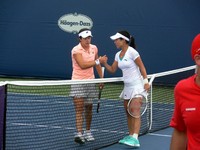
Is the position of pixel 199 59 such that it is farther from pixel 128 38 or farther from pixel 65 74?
pixel 65 74

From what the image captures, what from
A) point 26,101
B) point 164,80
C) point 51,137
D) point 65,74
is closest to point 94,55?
point 51,137

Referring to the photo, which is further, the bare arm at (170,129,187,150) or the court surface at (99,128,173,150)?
the court surface at (99,128,173,150)

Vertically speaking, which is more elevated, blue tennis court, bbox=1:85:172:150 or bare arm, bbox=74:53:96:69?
bare arm, bbox=74:53:96:69

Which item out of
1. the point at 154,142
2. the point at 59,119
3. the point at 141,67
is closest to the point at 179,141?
the point at 141,67

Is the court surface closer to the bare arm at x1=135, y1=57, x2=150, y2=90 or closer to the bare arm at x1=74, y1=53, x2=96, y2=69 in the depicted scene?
the bare arm at x1=135, y1=57, x2=150, y2=90

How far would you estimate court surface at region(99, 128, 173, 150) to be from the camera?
19.2 ft

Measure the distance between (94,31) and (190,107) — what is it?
10.8 m

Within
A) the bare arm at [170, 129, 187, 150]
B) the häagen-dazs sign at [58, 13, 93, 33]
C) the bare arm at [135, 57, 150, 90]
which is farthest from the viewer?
the häagen-dazs sign at [58, 13, 93, 33]

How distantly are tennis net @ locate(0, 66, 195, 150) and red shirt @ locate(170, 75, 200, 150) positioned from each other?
2597mm

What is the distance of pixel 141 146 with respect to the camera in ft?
19.5

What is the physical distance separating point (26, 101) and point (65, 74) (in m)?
4.82

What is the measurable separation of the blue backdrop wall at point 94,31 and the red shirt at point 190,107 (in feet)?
31.8

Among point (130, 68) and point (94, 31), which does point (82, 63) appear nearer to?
point (130, 68)

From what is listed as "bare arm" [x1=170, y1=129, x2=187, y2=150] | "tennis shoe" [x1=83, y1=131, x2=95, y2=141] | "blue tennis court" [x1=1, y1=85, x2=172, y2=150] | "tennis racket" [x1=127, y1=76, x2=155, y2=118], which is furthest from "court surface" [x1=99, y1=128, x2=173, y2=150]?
"bare arm" [x1=170, y1=129, x2=187, y2=150]
